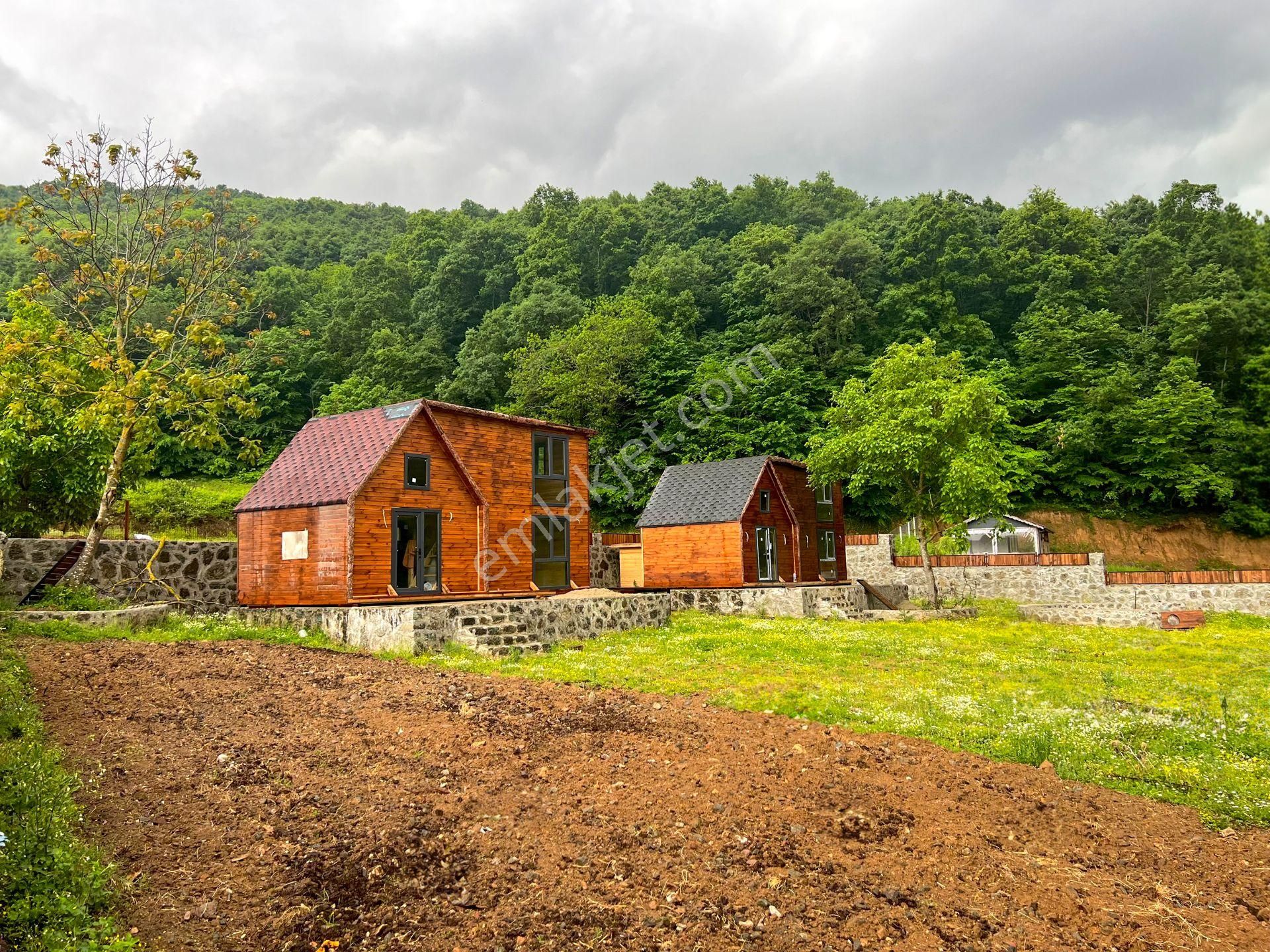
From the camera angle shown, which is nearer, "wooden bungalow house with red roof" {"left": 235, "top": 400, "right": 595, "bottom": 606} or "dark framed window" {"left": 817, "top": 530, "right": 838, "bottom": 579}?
"wooden bungalow house with red roof" {"left": 235, "top": 400, "right": 595, "bottom": 606}

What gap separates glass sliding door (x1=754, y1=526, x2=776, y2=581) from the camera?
29.8 meters

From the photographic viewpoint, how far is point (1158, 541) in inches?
1780

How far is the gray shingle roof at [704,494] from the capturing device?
29.0 meters

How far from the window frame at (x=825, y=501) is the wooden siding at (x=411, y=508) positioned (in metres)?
19.9

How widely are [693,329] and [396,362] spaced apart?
22892 millimetres

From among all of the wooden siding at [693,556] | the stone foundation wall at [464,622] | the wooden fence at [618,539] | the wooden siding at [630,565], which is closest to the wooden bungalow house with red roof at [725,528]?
the wooden siding at [693,556]

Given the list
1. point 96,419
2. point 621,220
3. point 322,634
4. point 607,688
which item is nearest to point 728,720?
point 607,688

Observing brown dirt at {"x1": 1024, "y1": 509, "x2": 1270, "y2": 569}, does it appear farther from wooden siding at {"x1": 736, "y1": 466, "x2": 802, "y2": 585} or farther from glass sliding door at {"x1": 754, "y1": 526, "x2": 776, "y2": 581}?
glass sliding door at {"x1": 754, "y1": 526, "x2": 776, "y2": 581}

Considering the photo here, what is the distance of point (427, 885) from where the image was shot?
5.09 meters

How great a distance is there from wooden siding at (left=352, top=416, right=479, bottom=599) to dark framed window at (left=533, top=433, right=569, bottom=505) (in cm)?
286

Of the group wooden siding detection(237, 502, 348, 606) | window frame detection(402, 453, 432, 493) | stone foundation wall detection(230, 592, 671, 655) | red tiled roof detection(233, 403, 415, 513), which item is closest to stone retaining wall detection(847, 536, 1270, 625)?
stone foundation wall detection(230, 592, 671, 655)

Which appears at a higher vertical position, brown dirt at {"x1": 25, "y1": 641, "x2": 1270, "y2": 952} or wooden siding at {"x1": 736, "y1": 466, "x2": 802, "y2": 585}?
wooden siding at {"x1": 736, "y1": 466, "x2": 802, "y2": 585}

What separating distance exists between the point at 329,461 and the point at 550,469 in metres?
7.02

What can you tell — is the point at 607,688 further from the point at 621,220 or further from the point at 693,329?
the point at 621,220
